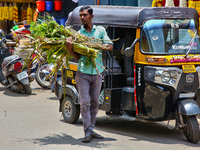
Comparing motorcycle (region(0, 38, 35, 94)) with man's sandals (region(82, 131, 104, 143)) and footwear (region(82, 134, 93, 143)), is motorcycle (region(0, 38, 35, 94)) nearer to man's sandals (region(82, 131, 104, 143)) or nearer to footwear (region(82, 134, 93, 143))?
man's sandals (region(82, 131, 104, 143))

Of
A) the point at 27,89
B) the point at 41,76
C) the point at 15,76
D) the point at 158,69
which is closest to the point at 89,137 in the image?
the point at 158,69

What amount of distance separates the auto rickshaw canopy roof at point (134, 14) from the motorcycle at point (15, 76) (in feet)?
14.0

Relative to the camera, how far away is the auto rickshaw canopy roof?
529 cm

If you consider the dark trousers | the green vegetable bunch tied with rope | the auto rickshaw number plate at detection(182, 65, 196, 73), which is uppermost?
the green vegetable bunch tied with rope

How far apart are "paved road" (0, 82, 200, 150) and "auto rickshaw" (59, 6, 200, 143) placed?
331 mm

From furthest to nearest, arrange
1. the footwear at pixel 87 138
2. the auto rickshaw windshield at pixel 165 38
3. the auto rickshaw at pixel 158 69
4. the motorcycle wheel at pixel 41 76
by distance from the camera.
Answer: the motorcycle wheel at pixel 41 76
the auto rickshaw windshield at pixel 165 38
the auto rickshaw at pixel 158 69
the footwear at pixel 87 138

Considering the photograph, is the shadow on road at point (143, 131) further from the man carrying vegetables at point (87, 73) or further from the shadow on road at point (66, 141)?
the man carrying vegetables at point (87, 73)

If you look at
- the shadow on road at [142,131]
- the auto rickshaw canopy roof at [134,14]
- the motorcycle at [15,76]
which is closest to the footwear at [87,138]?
the shadow on road at [142,131]

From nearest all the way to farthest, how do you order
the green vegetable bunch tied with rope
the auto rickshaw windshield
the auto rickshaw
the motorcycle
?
the green vegetable bunch tied with rope → the auto rickshaw → the auto rickshaw windshield → the motorcycle

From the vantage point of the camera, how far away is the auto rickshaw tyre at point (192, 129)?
16.2 feet

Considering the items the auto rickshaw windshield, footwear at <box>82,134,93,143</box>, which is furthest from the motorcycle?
the auto rickshaw windshield

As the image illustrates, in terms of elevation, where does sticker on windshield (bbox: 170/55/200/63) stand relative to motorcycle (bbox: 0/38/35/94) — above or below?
above

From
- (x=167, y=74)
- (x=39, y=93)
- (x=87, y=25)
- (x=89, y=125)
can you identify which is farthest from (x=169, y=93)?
(x=39, y=93)

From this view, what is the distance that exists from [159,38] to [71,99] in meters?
2.06
